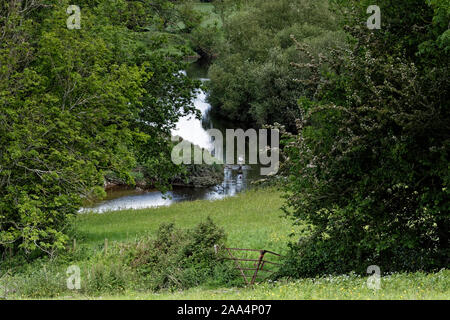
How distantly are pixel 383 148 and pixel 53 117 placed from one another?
36.6 ft

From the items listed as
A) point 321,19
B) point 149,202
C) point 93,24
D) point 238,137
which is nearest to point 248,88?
point 238,137

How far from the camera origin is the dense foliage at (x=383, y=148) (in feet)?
40.6

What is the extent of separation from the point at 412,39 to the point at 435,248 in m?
5.08

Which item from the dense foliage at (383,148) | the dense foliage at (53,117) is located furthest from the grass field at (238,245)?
the dense foliage at (53,117)

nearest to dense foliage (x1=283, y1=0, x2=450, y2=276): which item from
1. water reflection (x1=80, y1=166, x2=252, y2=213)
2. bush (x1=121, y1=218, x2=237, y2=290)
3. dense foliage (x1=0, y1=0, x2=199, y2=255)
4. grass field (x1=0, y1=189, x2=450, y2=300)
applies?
grass field (x1=0, y1=189, x2=450, y2=300)

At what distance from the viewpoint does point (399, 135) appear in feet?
42.0

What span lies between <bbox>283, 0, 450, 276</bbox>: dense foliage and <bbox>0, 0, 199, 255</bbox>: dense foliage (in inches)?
315

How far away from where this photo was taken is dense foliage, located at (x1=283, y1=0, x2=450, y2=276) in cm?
1237

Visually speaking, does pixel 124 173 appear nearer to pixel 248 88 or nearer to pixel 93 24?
pixel 93 24

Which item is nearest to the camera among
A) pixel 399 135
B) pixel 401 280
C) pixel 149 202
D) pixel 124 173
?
pixel 401 280

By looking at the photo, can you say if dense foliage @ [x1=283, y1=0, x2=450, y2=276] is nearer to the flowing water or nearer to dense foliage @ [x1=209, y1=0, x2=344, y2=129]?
the flowing water

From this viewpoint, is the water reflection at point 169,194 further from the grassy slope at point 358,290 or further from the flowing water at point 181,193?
the grassy slope at point 358,290

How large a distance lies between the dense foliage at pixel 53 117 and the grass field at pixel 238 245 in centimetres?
187

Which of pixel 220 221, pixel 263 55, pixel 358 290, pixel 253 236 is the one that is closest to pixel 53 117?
pixel 253 236
